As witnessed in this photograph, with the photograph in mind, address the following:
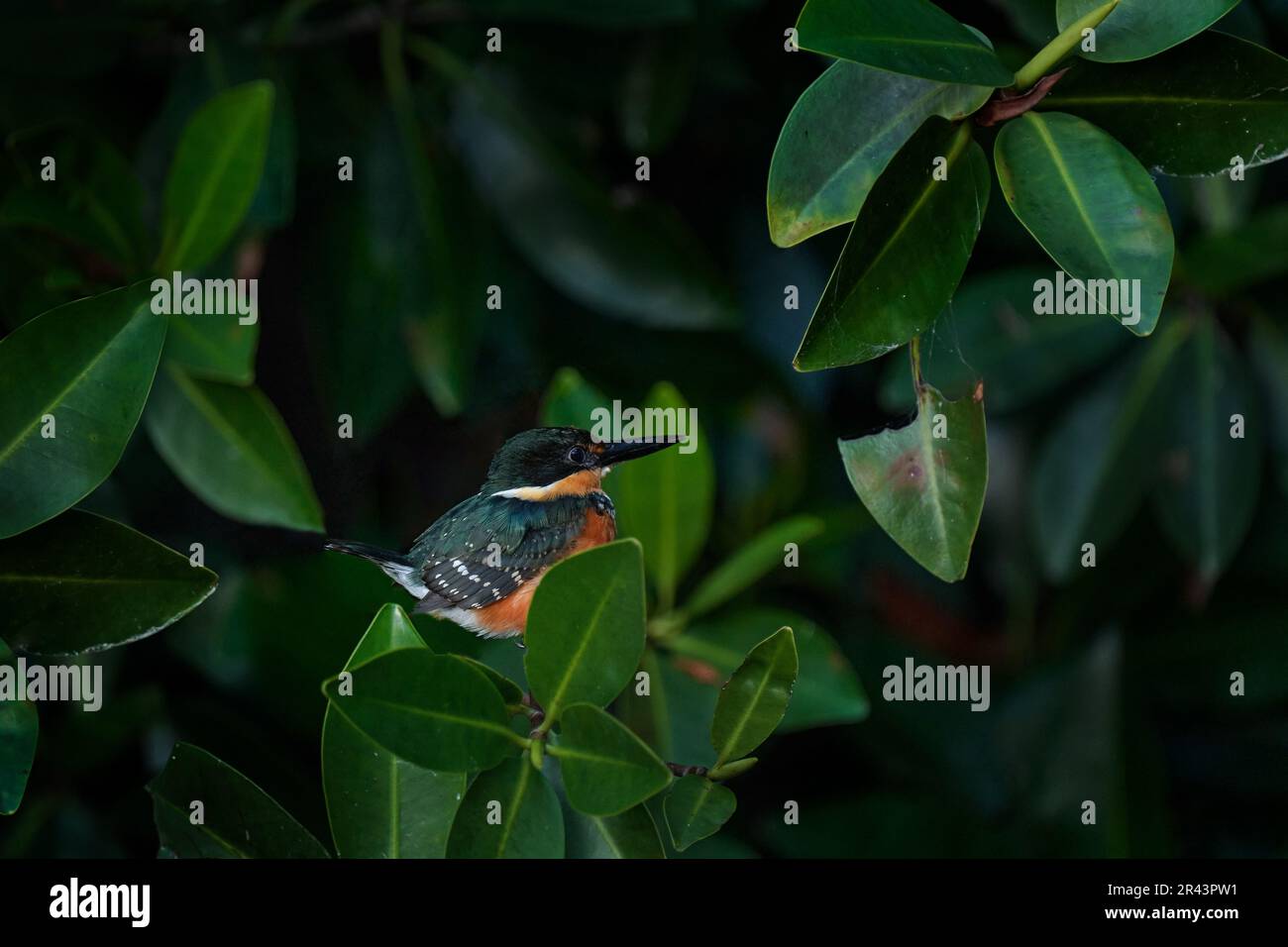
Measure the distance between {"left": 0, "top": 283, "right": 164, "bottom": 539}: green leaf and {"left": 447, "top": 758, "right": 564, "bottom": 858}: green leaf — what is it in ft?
0.81

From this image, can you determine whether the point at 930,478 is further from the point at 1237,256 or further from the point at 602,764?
the point at 1237,256

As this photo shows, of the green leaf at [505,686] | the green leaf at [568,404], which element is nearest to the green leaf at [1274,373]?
the green leaf at [568,404]

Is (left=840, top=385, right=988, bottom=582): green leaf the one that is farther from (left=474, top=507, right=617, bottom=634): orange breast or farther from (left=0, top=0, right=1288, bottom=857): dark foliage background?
(left=0, top=0, right=1288, bottom=857): dark foliage background

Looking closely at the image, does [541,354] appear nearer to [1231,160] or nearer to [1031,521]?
[1031,521]

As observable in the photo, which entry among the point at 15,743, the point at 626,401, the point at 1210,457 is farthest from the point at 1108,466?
the point at 15,743

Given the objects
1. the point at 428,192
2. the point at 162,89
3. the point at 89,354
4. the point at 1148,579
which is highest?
the point at 162,89

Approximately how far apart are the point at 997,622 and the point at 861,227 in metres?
0.96

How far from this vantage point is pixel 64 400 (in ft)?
2.08

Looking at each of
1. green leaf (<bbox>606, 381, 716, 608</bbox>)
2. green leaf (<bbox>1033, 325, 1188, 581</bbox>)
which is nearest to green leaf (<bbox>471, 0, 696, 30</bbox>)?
green leaf (<bbox>606, 381, 716, 608</bbox>)

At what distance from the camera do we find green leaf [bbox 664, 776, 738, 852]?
61cm

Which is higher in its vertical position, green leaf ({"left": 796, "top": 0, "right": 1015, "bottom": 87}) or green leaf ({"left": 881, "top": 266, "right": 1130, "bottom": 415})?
green leaf ({"left": 796, "top": 0, "right": 1015, "bottom": 87})

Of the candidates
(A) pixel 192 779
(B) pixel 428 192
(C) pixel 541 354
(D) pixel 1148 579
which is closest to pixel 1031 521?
(D) pixel 1148 579

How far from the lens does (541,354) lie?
3.76 ft

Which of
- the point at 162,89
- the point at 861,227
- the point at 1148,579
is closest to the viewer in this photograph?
the point at 861,227
